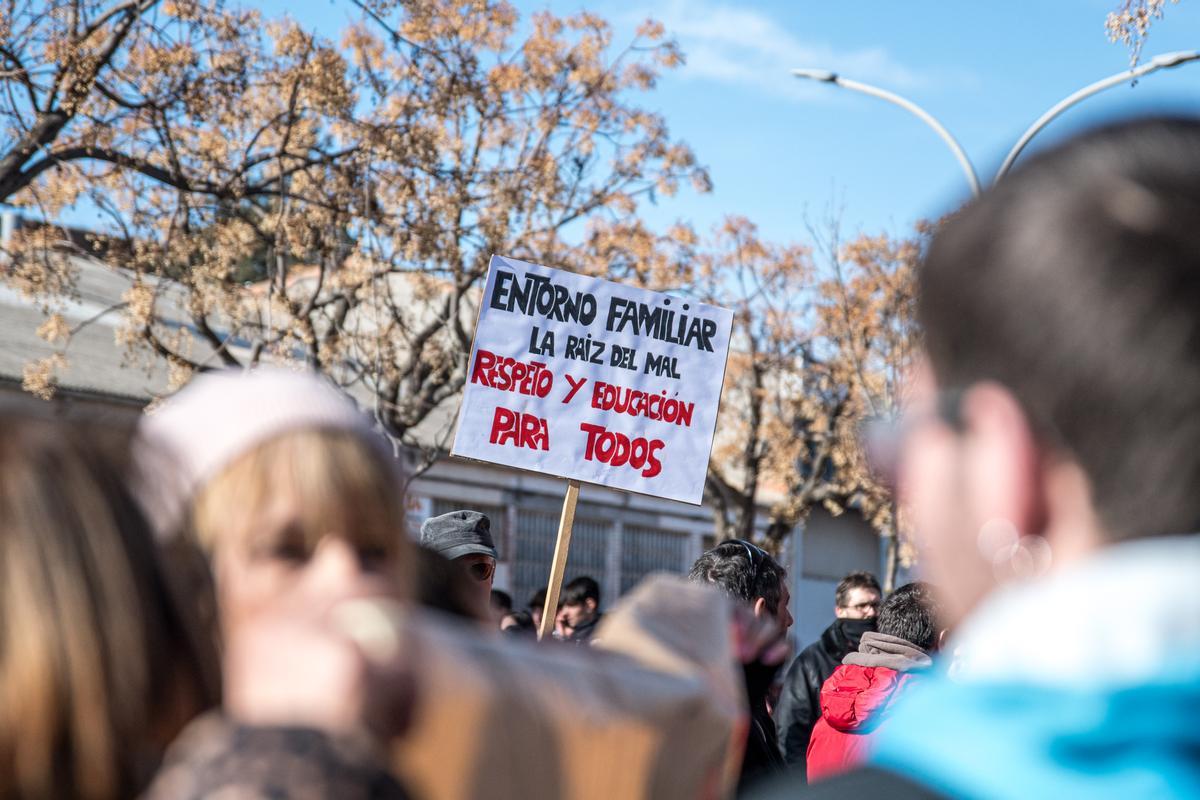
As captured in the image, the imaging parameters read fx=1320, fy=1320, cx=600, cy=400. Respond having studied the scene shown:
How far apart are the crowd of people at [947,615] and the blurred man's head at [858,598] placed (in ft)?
19.1

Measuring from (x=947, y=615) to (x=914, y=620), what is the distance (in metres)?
4.13

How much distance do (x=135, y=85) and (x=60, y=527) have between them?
1201cm

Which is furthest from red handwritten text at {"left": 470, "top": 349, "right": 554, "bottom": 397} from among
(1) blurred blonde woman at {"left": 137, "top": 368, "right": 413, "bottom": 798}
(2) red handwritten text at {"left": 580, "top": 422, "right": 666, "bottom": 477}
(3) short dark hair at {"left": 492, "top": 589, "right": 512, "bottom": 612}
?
(1) blurred blonde woman at {"left": 137, "top": 368, "right": 413, "bottom": 798}

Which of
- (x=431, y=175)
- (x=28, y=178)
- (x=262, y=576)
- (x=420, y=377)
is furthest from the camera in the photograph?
(x=420, y=377)

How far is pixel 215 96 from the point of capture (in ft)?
41.0

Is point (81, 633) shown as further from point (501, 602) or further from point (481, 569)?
point (501, 602)

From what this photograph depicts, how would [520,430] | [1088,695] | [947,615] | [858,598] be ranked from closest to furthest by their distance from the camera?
[1088,695]
[947,615]
[520,430]
[858,598]

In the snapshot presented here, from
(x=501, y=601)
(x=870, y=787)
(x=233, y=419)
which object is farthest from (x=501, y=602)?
(x=870, y=787)

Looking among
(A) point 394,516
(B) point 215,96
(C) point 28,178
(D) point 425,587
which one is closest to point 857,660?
(D) point 425,587

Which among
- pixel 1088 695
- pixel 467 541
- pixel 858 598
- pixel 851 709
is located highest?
pixel 1088 695

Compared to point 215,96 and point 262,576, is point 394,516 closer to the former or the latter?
point 262,576

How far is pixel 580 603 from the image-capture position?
9.72 meters

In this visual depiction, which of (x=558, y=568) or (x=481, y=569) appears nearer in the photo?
(x=558, y=568)

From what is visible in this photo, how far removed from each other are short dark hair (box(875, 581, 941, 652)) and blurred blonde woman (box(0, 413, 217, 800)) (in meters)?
4.28
